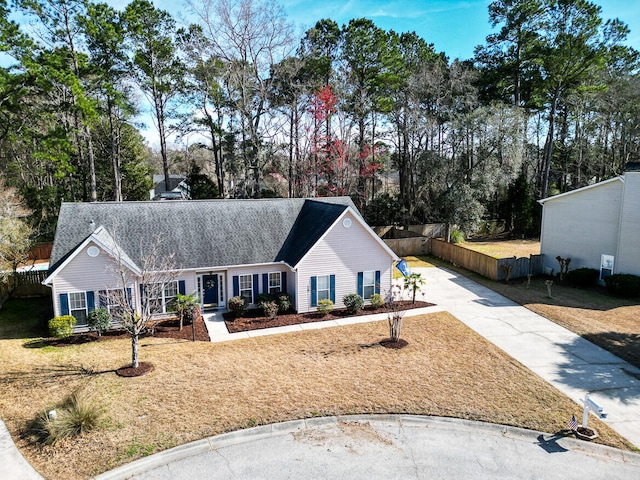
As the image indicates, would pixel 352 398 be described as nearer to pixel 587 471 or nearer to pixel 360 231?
pixel 587 471

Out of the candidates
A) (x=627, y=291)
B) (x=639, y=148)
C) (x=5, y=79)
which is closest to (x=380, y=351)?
(x=627, y=291)

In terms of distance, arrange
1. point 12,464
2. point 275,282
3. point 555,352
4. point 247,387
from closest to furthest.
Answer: point 12,464, point 247,387, point 555,352, point 275,282

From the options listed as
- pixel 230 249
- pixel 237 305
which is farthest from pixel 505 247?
pixel 237 305

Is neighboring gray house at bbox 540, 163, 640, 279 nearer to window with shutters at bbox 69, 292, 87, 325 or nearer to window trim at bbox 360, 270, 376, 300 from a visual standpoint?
window trim at bbox 360, 270, 376, 300

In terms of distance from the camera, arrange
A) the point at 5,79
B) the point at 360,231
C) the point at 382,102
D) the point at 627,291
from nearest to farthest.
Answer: the point at 360,231
the point at 627,291
the point at 5,79
the point at 382,102

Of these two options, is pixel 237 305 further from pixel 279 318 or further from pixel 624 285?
pixel 624 285

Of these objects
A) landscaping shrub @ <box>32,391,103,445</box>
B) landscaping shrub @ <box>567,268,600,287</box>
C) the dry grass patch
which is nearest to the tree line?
the dry grass patch
